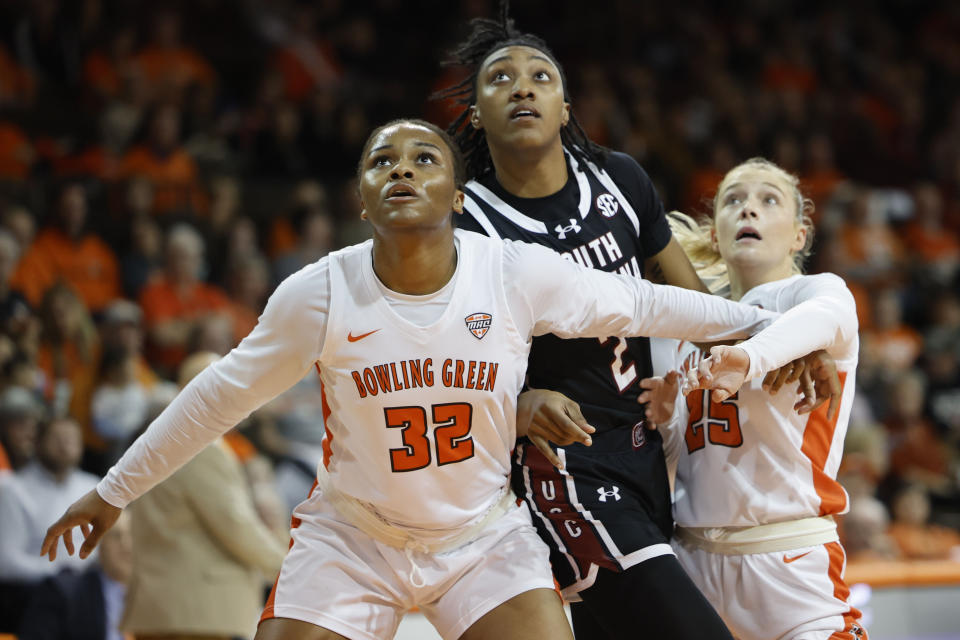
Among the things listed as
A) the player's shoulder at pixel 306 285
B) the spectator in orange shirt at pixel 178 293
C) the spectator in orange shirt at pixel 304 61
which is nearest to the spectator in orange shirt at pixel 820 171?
the spectator in orange shirt at pixel 304 61

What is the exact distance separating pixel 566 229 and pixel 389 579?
3.73 feet

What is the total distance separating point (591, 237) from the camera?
3410 mm

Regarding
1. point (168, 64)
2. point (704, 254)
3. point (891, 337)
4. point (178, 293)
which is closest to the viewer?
point (704, 254)

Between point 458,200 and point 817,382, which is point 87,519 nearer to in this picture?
point 458,200

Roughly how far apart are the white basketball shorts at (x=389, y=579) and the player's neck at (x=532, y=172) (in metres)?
1.02

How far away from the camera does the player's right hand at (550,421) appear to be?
2988 millimetres

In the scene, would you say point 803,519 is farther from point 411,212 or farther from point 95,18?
point 95,18

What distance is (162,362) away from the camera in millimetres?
6848

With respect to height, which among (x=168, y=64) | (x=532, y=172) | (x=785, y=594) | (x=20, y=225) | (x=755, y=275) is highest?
(x=168, y=64)

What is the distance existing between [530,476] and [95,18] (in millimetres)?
6955

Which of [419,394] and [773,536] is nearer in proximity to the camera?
[419,394]

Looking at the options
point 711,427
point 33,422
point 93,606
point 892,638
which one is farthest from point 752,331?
point 33,422

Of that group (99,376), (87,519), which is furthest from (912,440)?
(87,519)

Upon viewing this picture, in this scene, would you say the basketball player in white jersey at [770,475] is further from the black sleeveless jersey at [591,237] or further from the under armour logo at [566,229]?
the under armour logo at [566,229]
